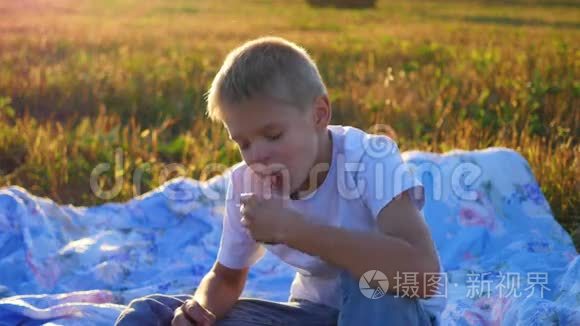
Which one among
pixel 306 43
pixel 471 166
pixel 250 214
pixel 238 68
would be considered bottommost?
pixel 306 43

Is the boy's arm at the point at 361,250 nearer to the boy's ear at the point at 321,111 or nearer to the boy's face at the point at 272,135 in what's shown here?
the boy's face at the point at 272,135

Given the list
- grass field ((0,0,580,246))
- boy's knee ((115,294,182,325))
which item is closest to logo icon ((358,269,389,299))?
boy's knee ((115,294,182,325))

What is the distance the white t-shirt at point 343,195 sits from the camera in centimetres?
218

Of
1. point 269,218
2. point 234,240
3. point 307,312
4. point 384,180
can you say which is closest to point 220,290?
point 234,240

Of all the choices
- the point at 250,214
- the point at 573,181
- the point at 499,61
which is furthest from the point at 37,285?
the point at 499,61

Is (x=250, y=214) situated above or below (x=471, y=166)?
above

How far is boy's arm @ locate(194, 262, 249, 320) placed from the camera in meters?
2.38

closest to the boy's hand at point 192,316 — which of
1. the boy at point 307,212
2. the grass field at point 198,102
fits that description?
the boy at point 307,212

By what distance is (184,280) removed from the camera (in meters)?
3.45

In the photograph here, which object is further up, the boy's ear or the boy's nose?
the boy's ear

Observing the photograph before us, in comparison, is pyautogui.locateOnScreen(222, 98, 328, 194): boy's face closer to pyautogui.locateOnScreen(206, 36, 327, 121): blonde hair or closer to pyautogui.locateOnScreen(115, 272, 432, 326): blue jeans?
pyautogui.locateOnScreen(206, 36, 327, 121): blonde hair

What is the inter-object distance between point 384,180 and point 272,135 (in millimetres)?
298

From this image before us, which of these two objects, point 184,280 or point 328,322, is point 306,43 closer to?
point 184,280

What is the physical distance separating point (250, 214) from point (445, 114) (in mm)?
3399
